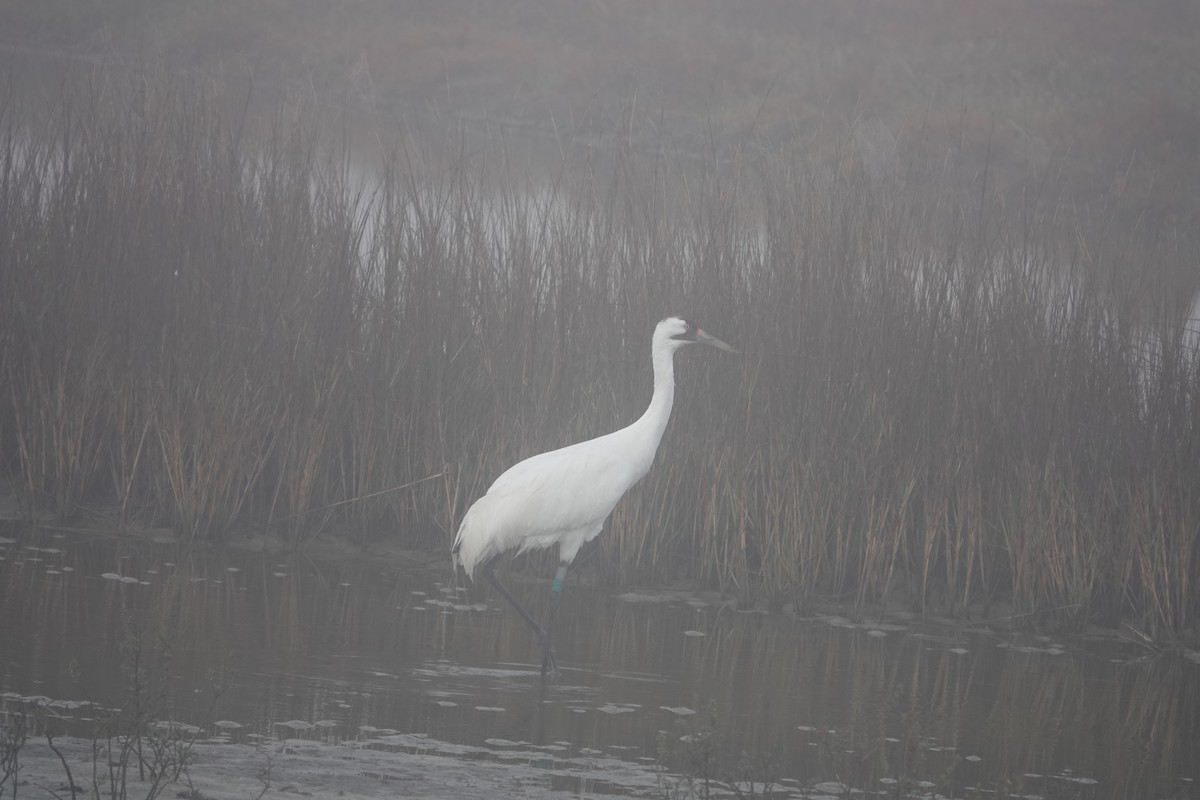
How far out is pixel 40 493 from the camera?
Answer: 20.5ft

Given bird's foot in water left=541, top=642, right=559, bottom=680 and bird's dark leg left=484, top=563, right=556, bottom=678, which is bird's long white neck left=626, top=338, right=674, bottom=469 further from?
bird's foot in water left=541, top=642, right=559, bottom=680

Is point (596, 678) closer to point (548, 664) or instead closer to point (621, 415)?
point (548, 664)

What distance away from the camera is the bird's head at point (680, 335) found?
5.73 meters

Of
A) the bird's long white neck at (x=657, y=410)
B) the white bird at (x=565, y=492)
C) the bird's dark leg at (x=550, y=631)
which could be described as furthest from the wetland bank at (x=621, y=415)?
the bird's long white neck at (x=657, y=410)

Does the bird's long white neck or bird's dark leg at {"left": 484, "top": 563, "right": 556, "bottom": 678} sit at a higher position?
the bird's long white neck

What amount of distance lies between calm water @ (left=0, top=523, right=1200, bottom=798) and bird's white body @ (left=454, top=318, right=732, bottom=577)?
13.1 inches

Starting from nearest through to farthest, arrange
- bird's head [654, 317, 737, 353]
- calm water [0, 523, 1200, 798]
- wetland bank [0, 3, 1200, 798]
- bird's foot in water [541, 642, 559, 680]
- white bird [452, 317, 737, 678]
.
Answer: calm water [0, 523, 1200, 798] → bird's foot in water [541, 642, 559, 680] → white bird [452, 317, 737, 678] → bird's head [654, 317, 737, 353] → wetland bank [0, 3, 1200, 798]

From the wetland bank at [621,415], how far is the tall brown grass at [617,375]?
2 cm

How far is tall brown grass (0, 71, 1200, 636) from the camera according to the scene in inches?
245

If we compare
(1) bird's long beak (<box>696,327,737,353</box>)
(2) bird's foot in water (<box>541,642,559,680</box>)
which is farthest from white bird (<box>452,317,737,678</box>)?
(2) bird's foot in water (<box>541,642,559,680</box>)

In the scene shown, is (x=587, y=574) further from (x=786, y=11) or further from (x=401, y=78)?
(x=786, y=11)

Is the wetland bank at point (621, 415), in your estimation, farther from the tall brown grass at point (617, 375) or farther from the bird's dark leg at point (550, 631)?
the bird's dark leg at point (550, 631)

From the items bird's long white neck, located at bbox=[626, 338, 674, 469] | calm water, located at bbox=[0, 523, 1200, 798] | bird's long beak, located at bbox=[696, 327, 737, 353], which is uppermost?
bird's long beak, located at bbox=[696, 327, 737, 353]

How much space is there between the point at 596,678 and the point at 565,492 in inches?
30.9
